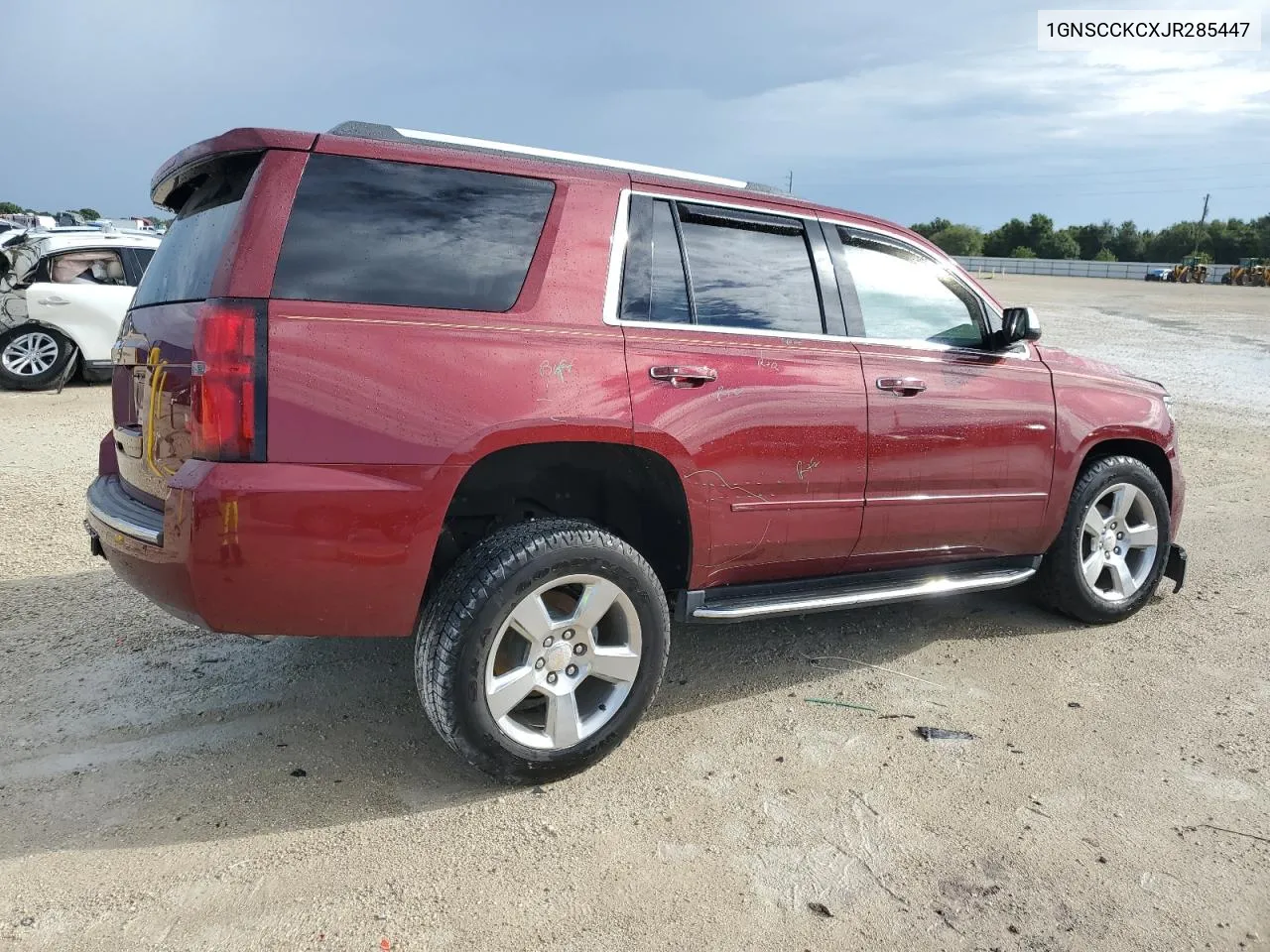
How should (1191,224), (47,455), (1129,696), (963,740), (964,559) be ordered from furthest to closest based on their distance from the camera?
(1191,224)
(47,455)
(964,559)
(1129,696)
(963,740)

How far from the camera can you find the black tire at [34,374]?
1008cm

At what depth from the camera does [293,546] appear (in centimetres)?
261

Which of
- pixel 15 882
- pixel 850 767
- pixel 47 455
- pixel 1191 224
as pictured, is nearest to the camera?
pixel 15 882

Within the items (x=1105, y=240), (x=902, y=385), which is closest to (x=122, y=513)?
(x=902, y=385)

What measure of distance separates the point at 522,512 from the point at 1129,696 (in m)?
2.54

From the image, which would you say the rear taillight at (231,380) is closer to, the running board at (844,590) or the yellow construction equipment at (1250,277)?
the running board at (844,590)

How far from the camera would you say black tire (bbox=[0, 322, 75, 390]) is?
10.1 meters

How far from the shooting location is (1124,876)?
266 cm

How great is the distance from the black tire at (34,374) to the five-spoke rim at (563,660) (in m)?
9.41

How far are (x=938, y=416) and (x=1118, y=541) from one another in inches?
58.2

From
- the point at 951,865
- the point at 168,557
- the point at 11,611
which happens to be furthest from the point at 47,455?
the point at 951,865

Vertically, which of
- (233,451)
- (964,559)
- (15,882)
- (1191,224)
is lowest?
(15,882)

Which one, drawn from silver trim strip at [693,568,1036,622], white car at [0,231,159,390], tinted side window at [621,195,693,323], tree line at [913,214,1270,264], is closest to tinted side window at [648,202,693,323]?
tinted side window at [621,195,693,323]

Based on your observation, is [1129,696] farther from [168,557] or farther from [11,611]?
[11,611]
